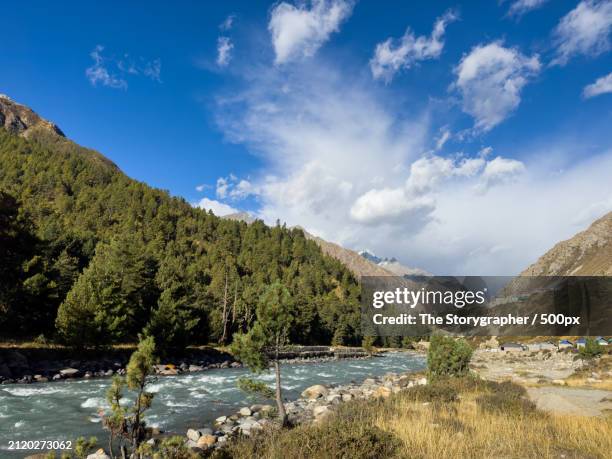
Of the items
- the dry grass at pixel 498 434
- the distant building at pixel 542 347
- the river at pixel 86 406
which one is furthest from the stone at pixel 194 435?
the distant building at pixel 542 347

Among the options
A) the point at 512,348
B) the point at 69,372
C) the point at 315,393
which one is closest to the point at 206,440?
the point at 315,393

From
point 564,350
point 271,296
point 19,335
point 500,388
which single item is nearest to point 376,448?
Answer: point 271,296

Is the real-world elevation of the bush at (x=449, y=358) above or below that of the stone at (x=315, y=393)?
above

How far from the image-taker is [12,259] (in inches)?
1341

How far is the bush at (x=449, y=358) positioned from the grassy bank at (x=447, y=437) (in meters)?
10.5

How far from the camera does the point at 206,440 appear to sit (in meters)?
15.3

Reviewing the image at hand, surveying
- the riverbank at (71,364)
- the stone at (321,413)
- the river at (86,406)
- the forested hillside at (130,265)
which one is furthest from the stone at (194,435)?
the riverbank at (71,364)

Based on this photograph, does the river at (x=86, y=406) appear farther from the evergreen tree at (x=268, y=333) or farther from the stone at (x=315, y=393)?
the evergreen tree at (x=268, y=333)

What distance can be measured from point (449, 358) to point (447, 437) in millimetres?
16763

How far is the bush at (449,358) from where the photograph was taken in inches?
972

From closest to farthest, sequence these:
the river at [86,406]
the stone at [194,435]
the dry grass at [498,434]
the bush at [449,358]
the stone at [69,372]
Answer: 1. the dry grass at [498,434]
2. the stone at [194,435]
3. the river at [86,406]
4. the bush at [449,358]
5. the stone at [69,372]

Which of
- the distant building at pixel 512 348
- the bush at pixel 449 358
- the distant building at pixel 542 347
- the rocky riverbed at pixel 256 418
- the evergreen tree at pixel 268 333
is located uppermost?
the evergreen tree at pixel 268 333

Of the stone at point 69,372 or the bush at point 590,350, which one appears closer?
the stone at point 69,372

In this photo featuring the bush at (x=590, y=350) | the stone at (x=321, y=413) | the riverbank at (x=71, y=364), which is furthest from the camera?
the bush at (x=590, y=350)
